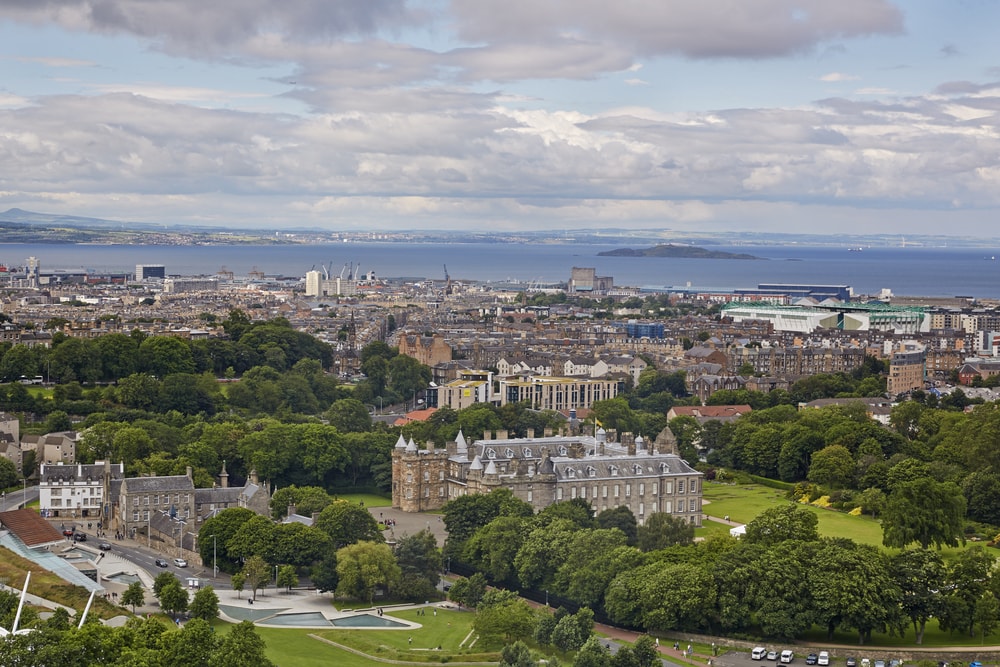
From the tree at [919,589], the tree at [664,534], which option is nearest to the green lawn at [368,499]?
the tree at [664,534]

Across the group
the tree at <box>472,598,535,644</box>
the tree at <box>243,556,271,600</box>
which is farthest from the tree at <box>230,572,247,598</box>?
the tree at <box>472,598,535,644</box>

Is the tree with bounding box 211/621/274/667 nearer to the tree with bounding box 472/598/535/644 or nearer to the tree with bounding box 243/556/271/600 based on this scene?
the tree with bounding box 472/598/535/644

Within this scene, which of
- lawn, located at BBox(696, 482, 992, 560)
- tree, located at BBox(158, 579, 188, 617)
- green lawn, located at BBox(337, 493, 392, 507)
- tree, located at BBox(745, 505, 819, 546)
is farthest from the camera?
green lawn, located at BBox(337, 493, 392, 507)

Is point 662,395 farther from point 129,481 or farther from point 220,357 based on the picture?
point 129,481

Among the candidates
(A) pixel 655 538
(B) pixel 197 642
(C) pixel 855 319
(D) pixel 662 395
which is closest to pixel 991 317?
(C) pixel 855 319

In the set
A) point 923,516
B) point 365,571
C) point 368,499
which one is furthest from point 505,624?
point 368,499

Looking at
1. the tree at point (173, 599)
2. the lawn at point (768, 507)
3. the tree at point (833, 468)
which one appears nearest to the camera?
the tree at point (173, 599)

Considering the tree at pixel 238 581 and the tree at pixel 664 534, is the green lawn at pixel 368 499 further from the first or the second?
the tree at pixel 664 534
